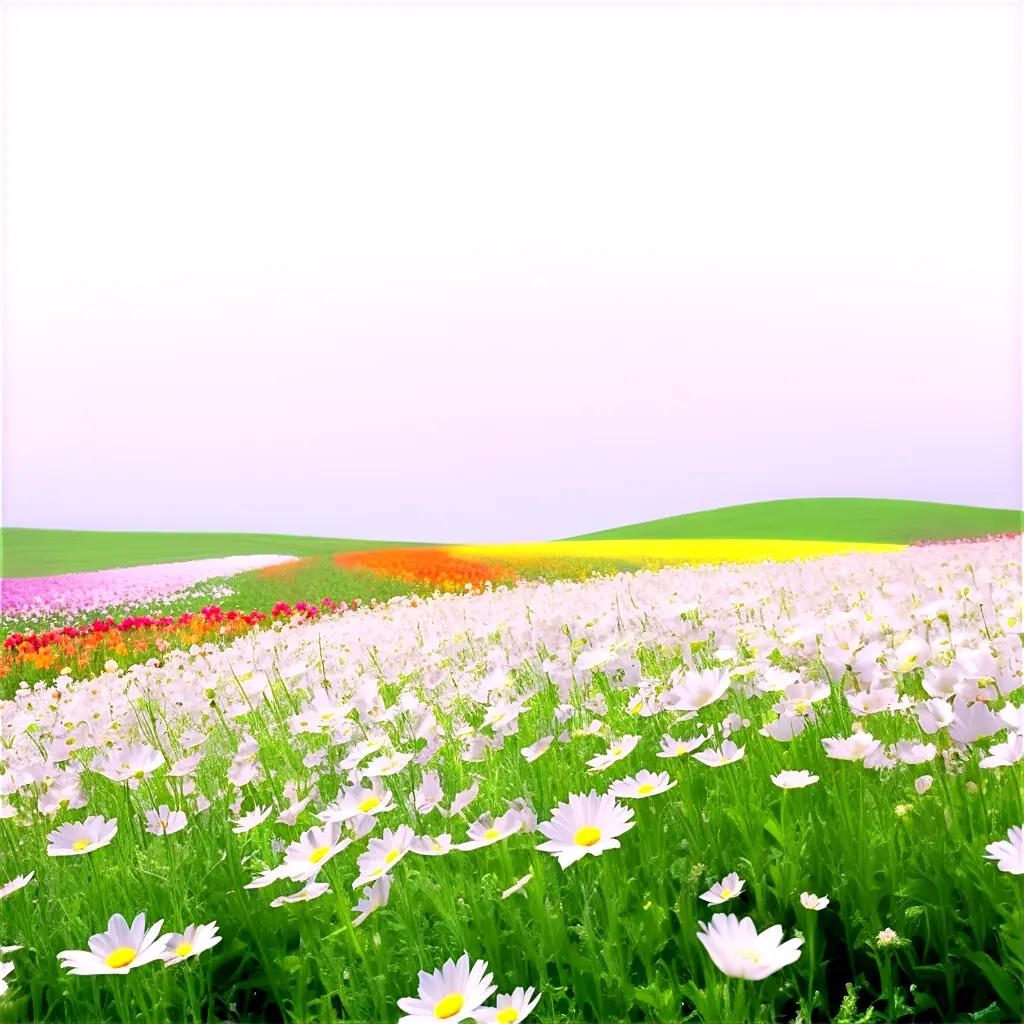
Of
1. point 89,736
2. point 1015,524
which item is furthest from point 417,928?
point 1015,524

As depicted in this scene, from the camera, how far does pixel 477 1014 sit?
1634 mm

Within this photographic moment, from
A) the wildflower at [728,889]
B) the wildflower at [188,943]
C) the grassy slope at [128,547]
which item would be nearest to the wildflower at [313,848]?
the wildflower at [188,943]

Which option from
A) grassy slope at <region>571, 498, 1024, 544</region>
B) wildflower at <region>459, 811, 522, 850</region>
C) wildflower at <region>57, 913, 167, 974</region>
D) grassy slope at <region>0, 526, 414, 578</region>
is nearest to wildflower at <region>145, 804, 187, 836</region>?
wildflower at <region>57, 913, 167, 974</region>

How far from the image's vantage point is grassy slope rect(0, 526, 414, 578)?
2452 cm

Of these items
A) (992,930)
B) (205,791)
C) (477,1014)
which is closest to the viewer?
(477,1014)

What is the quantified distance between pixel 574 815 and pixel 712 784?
1.15 meters

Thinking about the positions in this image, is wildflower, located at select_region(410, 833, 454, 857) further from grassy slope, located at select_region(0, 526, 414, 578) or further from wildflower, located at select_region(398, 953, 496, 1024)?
grassy slope, located at select_region(0, 526, 414, 578)

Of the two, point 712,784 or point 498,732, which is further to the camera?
point 498,732

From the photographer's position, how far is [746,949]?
1529 millimetres

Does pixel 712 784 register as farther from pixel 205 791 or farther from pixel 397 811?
pixel 205 791

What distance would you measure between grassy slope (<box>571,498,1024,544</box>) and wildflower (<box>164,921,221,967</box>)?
25022mm

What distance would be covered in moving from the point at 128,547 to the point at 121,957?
1124 inches

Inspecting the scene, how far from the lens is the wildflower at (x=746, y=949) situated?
1.45m

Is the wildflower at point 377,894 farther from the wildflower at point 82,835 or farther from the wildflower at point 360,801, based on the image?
the wildflower at point 82,835
